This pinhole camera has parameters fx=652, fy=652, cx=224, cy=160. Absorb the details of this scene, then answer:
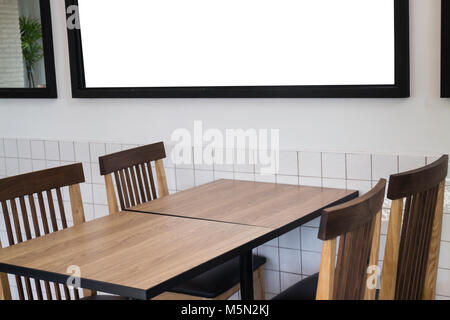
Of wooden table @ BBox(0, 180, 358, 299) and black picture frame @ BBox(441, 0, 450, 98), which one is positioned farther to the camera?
black picture frame @ BBox(441, 0, 450, 98)

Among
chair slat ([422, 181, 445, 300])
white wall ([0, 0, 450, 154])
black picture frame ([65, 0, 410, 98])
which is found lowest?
chair slat ([422, 181, 445, 300])

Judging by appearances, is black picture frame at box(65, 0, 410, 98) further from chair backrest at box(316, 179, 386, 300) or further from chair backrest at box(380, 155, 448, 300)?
chair backrest at box(316, 179, 386, 300)

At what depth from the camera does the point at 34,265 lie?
1959 mm

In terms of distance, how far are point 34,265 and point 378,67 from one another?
1.55 meters

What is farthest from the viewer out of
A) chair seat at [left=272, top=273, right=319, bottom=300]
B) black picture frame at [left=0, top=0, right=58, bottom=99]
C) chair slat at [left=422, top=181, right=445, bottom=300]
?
black picture frame at [left=0, top=0, right=58, bottom=99]

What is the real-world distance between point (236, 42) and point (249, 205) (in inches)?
32.0

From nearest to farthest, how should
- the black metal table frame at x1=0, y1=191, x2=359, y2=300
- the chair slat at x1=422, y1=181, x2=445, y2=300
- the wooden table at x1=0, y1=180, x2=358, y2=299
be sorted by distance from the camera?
the black metal table frame at x1=0, y1=191, x2=359, y2=300 < the wooden table at x1=0, y1=180, x2=358, y2=299 < the chair slat at x1=422, y1=181, x2=445, y2=300

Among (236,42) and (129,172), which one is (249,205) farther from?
(236,42)

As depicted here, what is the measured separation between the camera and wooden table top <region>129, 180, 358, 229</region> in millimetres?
2404

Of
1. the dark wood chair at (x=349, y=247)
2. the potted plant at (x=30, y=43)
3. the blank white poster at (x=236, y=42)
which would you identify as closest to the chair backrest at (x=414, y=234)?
the dark wood chair at (x=349, y=247)

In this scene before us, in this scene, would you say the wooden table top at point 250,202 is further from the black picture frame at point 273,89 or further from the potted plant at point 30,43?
the potted plant at point 30,43

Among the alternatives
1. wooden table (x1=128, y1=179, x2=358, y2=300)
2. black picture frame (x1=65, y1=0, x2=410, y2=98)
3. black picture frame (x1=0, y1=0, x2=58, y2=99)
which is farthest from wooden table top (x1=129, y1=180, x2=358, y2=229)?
black picture frame (x1=0, y1=0, x2=58, y2=99)

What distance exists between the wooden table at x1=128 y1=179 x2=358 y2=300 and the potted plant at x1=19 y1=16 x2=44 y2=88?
1342mm
